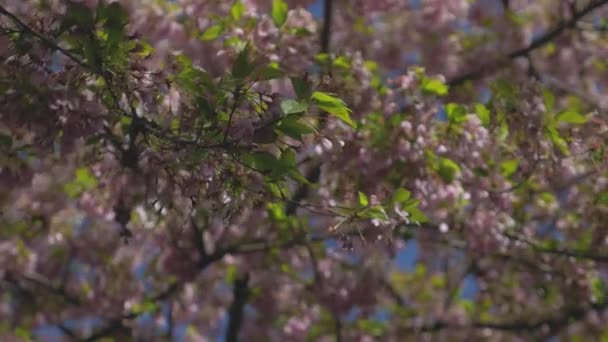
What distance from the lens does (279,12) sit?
12.8 feet

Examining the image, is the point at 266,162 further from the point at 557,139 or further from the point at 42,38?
the point at 557,139

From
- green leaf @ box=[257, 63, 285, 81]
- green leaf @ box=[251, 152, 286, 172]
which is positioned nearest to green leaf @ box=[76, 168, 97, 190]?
green leaf @ box=[251, 152, 286, 172]

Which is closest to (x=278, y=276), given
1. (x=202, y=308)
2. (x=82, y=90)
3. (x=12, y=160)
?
(x=202, y=308)

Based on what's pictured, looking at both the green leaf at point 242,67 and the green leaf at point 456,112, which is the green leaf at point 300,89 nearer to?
the green leaf at point 242,67

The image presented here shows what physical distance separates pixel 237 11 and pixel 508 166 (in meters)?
1.71

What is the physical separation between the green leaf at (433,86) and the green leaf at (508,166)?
0.52m

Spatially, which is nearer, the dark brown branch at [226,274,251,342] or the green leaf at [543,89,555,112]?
the green leaf at [543,89,555,112]

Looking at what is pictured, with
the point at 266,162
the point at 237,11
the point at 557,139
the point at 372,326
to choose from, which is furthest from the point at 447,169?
the point at 372,326

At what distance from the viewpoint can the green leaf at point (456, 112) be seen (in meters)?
3.74

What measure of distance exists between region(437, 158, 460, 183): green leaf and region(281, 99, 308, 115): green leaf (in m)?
1.90

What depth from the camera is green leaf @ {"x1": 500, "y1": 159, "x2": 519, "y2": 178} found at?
13.3 feet

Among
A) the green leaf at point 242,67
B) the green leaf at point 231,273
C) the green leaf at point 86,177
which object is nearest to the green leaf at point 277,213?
the green leaf at point 86,177

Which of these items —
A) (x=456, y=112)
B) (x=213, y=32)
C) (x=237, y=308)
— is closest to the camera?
(x=456, y=112)

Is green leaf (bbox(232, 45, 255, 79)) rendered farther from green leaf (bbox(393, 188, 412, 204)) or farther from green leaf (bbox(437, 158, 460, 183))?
green leaf (bbox(437, 158, 460, 183))
